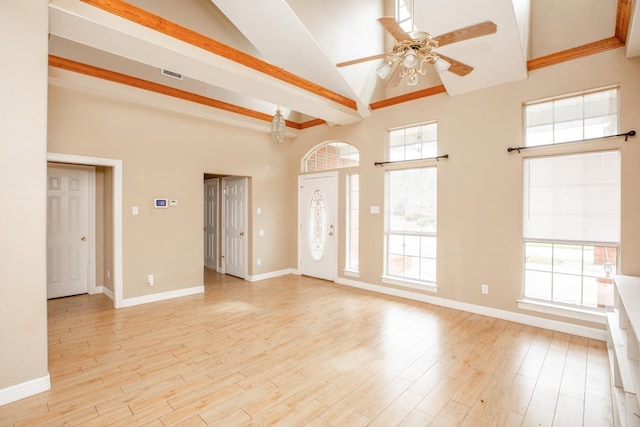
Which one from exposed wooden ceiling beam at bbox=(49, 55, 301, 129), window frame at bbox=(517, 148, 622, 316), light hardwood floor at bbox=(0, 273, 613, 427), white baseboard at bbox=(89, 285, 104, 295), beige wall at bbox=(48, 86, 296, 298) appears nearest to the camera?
light hardwood floor at bbox=(0, 273, 613, 427)

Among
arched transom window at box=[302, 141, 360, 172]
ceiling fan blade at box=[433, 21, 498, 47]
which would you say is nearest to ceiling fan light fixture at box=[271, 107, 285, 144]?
arched transom window at box=[302, 141, 360, 172]

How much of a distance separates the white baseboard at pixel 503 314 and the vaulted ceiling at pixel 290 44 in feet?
9.57

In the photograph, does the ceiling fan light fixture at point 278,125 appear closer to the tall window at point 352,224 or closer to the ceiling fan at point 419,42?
the tall window at point 352,224

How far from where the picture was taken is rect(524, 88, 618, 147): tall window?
11.2ft

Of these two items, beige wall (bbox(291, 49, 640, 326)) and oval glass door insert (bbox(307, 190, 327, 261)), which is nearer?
beige wall (bbox(291, 49, 640, 326))

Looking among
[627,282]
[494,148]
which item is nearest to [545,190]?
[494,148]

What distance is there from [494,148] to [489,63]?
1.03 meters

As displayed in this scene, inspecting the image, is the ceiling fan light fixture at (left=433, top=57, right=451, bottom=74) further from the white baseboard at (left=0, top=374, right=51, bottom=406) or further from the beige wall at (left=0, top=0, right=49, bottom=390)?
the white baseboard at (left=0, top=374, right=51, bottom=406)

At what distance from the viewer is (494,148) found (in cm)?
408

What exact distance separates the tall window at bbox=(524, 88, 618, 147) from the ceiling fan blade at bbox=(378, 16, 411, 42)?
2.31 meters

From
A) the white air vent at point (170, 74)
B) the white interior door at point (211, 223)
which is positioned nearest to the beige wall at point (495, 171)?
the white air vent at point (170, 74)

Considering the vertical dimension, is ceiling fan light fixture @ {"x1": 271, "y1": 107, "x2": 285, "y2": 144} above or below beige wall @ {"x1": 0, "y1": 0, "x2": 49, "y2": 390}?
above

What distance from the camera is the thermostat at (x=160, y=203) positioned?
4.80 metres

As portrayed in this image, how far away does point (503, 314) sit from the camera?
403 cm
